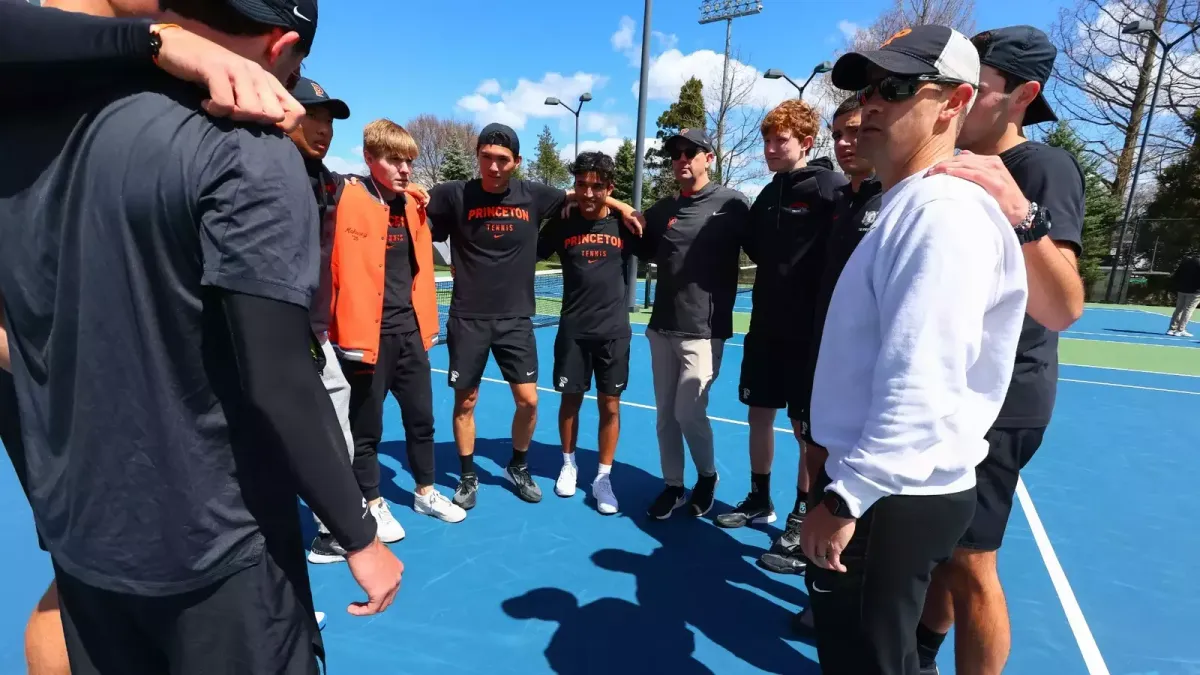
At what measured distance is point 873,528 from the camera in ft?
4.66

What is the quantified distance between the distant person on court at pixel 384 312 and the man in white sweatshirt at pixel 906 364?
7.85ft

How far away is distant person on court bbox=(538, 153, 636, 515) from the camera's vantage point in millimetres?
4043

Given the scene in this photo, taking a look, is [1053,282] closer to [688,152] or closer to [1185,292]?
[688,152]

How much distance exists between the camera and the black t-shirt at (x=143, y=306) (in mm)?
951

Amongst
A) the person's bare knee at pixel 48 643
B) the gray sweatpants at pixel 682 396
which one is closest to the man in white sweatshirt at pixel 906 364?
the person's bare knee at pixel 48 643

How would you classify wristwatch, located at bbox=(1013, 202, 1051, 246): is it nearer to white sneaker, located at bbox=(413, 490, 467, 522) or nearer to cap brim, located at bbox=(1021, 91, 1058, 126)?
cap brim, located at bbox=(1021, 91, 1058, 126)

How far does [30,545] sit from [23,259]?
3.32m

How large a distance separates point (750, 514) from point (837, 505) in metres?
2.55

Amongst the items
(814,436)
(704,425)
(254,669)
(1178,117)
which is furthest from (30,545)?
(1178,117)

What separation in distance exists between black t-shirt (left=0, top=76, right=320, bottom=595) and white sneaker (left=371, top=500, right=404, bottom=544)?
7.85ft

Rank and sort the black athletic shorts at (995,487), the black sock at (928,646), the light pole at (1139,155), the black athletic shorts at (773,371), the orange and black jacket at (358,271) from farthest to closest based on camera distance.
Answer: the light pole at (1139,155)
the black athletic shorts at (773,371)
the orange and black jacket at (358,271)
the black sock at (928,646)
the black athletic shorts at (995,487)

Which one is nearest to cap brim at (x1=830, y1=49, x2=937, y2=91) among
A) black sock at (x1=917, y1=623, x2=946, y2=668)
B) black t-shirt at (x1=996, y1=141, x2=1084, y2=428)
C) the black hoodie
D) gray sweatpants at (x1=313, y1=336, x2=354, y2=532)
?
black t-shirt at (x1=996, y1=141, x2=1084, y2=428)

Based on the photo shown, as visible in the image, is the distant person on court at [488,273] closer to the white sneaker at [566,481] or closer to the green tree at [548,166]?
the white sneaker at [566,481]

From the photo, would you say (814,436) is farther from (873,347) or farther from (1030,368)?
(1030,368)
